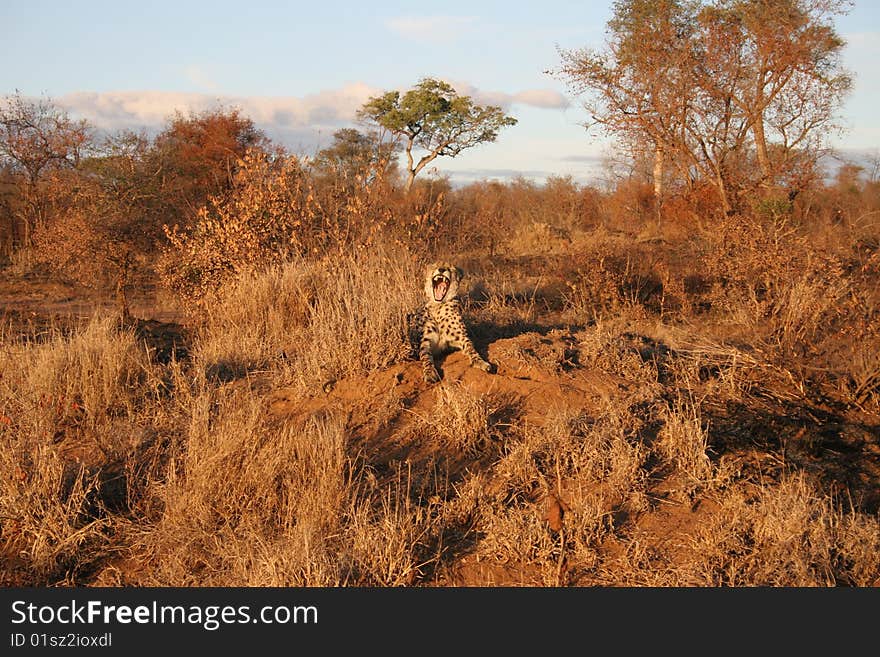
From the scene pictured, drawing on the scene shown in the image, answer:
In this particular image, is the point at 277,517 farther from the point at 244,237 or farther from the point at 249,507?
the point at 244,237

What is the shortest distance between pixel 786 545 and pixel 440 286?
10.7ft

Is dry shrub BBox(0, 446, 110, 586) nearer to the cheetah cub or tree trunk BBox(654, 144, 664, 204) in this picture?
the cheetah cub

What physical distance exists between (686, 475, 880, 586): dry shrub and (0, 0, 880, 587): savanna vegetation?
0.01m

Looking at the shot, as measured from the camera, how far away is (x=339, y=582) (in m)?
3.34

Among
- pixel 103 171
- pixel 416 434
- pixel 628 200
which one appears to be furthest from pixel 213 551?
pixel 628 200

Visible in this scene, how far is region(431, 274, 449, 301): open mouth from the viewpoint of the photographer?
611 centimetres

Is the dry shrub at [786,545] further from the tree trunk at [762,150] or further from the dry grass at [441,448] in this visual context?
the tree trunk at [762,150]

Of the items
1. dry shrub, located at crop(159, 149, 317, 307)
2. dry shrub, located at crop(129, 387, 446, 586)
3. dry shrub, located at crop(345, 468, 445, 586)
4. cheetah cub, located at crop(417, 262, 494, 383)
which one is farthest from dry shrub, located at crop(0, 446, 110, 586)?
dry shrub, located at crop(159, 149, 317, 307)

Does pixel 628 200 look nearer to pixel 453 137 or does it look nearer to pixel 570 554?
pixel 453 137

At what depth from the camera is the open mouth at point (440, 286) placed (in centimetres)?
611

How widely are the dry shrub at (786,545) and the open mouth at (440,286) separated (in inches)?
112

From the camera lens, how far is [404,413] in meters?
5.06

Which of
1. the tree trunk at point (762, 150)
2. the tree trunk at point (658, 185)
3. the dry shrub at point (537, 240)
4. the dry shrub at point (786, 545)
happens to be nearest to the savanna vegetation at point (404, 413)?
the dry shrub at point (786, 545)

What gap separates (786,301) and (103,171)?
29.8 feet
